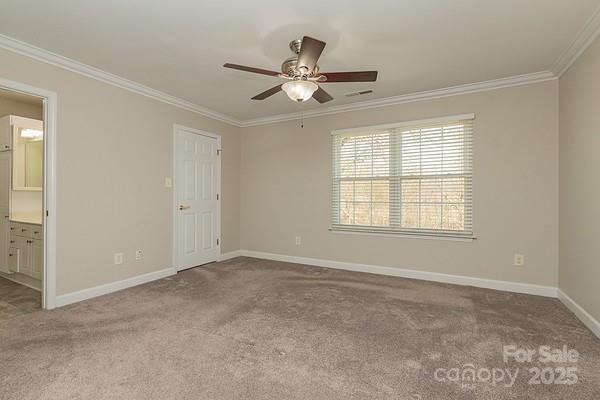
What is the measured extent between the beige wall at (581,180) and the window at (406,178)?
0.89 m

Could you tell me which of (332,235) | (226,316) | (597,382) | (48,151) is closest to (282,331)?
(226,316)

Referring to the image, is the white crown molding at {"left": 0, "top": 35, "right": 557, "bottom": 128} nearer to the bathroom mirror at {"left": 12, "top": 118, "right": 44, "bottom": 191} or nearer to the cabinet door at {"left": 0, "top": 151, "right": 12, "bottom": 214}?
the bathroom mirror at {"left": 12, "top": 118, "right": 44, "bottom": 191}

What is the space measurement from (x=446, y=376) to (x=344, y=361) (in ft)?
2.07

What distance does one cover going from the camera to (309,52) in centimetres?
214

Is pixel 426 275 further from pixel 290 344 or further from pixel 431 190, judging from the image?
pixel 290 344

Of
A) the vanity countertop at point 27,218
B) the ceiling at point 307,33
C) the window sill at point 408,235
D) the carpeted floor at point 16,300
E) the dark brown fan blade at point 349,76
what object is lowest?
the carpeted floor at point 16,300

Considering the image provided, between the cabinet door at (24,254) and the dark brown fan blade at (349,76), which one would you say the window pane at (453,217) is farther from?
the cabinet door at (24,254)

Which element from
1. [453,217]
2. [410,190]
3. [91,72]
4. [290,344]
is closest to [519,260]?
[453,217]

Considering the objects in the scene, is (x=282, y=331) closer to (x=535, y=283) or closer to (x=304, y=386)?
(x=304, y=386)

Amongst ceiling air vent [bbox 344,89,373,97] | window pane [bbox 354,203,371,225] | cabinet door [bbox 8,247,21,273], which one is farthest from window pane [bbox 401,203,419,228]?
cabinet door [bbox 8,247,21,273]

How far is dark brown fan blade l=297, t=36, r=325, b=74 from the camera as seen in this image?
201 cm

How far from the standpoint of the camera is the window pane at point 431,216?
392cm

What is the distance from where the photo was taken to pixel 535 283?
11.3 ft

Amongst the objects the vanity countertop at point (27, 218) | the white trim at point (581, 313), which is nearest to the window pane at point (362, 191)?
the white trim at point (581, 313)
